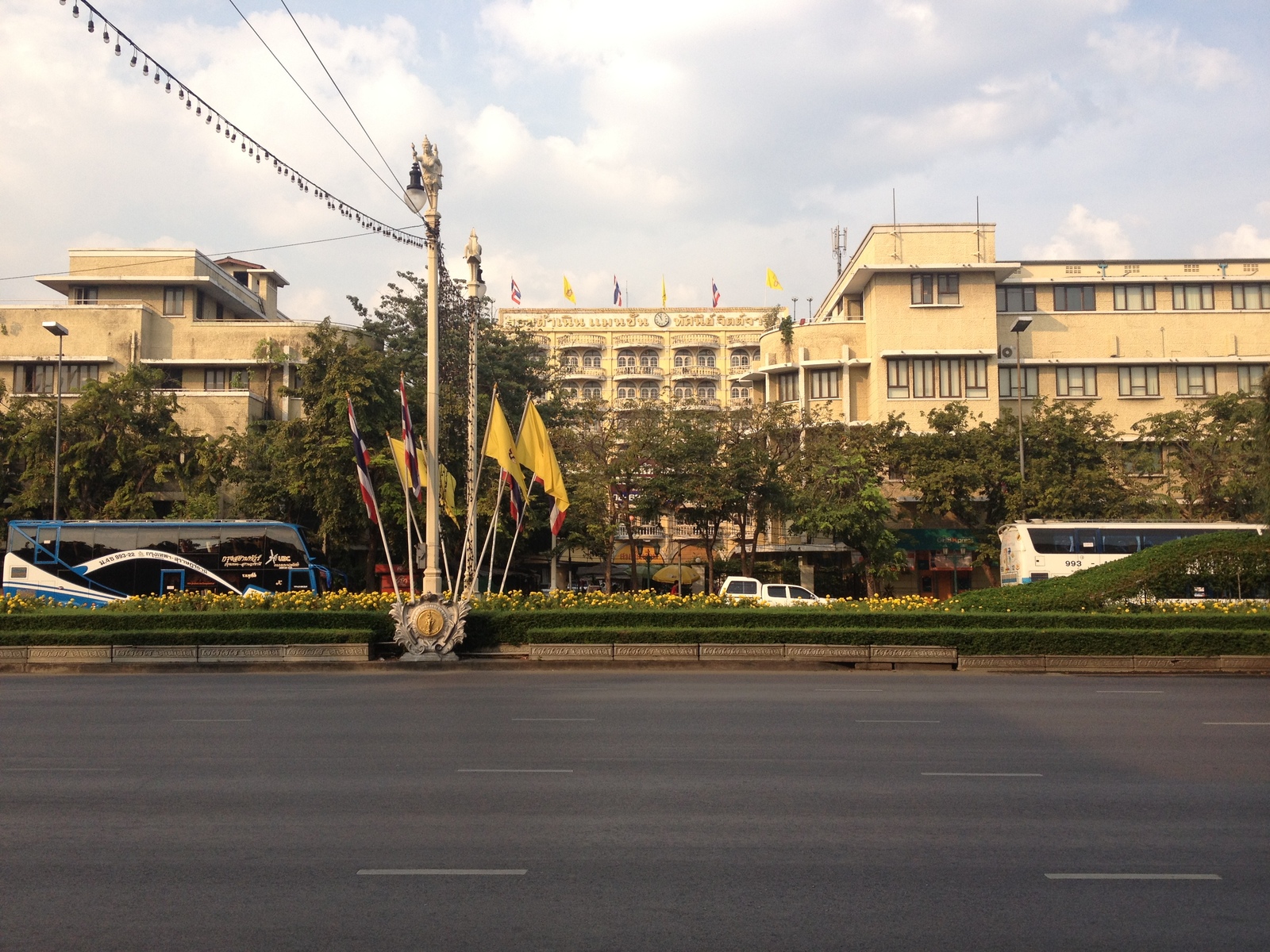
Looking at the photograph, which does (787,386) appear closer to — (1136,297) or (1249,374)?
(1136,297)

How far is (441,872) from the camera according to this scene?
21.3 ft

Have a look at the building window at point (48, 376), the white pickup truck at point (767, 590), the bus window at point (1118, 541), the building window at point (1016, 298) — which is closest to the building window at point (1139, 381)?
the building window at point (1016, 298)

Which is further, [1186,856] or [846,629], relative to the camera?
[846,629]

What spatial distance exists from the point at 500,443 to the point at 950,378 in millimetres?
33277

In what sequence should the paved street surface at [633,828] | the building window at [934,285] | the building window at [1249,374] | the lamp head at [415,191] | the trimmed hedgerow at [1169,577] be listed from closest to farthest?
the paved street surface at [633,828] → the lamp head at [415,191] → the trimmed hedgerow at [1169,577] → the building window at [934,285] → the building window at [1249,374]

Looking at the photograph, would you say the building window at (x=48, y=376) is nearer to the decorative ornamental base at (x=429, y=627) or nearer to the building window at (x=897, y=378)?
the decorative ornamental base at (x=429, y=627)

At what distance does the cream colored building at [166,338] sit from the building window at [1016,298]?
34788 millimetres

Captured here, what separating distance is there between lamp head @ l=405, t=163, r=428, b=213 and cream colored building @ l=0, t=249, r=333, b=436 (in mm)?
29395

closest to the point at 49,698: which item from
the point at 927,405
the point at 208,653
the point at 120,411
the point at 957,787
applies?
the point at 208,653

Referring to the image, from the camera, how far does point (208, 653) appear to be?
22156 mm

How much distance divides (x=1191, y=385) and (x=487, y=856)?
179ft

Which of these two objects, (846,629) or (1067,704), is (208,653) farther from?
(1067,704)

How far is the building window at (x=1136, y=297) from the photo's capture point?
5506 cm

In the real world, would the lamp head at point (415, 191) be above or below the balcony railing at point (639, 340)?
below
